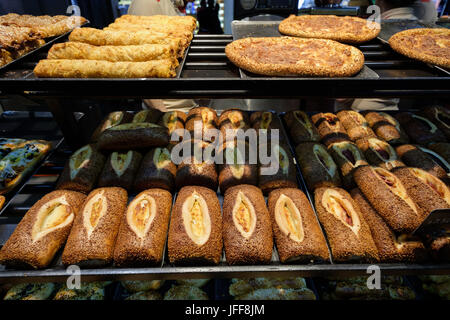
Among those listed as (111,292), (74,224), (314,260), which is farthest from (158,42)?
(111,292)

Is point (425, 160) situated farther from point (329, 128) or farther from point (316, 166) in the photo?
point (316, 166)

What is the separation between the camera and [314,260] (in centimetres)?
154

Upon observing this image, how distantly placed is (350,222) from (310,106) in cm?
264

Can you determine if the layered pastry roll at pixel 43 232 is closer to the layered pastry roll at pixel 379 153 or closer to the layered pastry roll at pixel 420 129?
the layered pastry roll at pixel 379 153

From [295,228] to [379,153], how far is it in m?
1.10

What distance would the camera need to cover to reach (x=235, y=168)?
1.99 m

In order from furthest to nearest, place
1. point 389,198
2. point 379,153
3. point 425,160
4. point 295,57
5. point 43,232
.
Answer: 1. point 379,153
2. point 425,160
3. point 389,198
4. point 43,232
5. point 295,57

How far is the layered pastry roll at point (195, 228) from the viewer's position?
4.96 feet

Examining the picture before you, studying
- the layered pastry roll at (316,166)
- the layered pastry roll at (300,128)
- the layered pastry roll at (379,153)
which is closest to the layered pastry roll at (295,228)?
the layered pastry roll at (316,166)

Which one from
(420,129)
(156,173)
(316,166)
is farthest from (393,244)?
(156,173)

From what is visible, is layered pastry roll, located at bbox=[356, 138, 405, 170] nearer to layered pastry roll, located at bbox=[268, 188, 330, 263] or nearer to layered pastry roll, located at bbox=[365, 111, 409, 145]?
layered pastry roll, located at bbox=[365, 111, 409, 145]

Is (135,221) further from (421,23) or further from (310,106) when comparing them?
(310,106)

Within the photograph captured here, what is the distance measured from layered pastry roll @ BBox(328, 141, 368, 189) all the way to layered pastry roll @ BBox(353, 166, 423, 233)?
78 mm

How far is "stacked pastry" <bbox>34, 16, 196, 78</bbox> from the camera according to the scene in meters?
1.33
